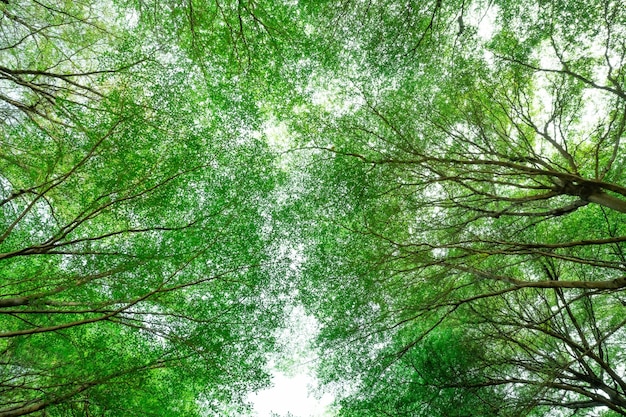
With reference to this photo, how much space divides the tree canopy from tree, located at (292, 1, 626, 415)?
0.16 feet

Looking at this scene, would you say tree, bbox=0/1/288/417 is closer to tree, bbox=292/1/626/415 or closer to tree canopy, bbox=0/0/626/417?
tree canopy, bbox=0/0/626/417

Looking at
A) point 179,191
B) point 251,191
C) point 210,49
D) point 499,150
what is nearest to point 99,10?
point 210,49

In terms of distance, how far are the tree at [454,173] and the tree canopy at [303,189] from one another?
0.16ft

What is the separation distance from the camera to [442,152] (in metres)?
6.33

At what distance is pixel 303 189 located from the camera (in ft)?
24.9

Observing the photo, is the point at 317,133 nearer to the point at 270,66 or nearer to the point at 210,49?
the point at 270,66

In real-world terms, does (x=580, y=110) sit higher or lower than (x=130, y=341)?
higher

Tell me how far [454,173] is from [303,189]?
318 centimetres

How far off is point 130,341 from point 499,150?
7608mm

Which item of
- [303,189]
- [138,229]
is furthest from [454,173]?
[138,229]

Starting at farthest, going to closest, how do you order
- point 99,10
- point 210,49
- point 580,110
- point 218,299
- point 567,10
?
point 99,10 < point 210,49 < point 580,110 < point 218,299 < point 567,10

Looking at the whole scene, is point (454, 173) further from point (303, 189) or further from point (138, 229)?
point (138, 229)

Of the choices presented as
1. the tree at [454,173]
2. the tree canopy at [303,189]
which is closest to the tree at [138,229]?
the tree canopy at [303,189]

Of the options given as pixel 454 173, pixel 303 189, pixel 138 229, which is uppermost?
pixel 303 189
